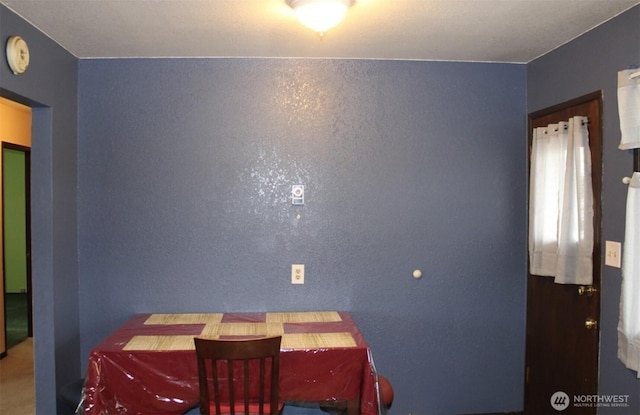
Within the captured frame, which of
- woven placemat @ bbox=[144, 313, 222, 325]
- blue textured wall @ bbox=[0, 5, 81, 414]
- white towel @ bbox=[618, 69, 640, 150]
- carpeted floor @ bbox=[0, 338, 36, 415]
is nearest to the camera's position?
white towel @ bbox=[618, 69, 640, 150]

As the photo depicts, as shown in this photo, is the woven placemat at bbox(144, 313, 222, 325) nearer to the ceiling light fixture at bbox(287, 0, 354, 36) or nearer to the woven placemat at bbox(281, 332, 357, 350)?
the woven placemat at bbox(281, 332, 357, 350)

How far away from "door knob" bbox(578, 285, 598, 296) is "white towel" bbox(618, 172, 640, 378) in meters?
0.32

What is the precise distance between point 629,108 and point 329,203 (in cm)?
167

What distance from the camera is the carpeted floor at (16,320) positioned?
4398 millimetres

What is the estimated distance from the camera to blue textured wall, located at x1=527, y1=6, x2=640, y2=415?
2.04m

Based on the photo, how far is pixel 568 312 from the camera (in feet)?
8.18

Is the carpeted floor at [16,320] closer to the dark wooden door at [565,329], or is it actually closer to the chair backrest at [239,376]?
the chair backrest at [239,376]

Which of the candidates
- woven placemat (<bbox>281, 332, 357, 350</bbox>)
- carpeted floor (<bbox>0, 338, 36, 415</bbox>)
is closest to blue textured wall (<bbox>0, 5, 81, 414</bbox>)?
carpeted floor (<bbox>0, 338, 36, 415</bbox>)

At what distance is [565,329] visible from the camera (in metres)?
2.52

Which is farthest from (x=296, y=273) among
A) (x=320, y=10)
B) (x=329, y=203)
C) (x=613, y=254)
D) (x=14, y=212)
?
(x=14, y=212)

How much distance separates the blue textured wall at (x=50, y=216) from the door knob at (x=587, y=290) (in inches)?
118

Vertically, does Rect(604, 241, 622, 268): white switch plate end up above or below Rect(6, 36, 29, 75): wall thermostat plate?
below

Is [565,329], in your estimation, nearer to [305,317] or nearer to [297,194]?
[305,317]

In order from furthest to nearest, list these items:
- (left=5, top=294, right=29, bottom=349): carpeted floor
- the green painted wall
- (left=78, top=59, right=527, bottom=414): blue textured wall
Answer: the green painted wall
(left=5, top=294, right=29, bottom=349): carpeted floor
(left=78, top=59, right=527, bottom=414): blue textured wall
